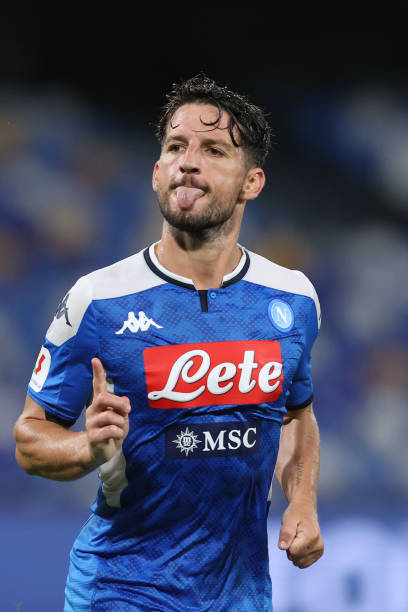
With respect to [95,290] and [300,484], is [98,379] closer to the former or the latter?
[95,290]

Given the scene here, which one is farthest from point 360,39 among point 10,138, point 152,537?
point 152,537

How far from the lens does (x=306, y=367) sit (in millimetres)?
2248

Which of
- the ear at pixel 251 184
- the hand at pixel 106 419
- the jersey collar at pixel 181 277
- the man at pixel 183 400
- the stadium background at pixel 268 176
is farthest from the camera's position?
the stadium background at pixel 268 176

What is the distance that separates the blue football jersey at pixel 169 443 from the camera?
6.31 feet

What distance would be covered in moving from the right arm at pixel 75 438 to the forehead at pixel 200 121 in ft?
2.32

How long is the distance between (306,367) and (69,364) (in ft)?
2.17

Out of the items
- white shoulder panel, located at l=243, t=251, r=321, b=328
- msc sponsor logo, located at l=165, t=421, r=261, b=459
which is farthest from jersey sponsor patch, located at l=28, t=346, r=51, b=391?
white shoulder panel, located at l=243, t=251, r=321, b=328

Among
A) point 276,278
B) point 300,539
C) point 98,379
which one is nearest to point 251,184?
point 276,278

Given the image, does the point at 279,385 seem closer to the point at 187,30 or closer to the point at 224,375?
the point at 224,375

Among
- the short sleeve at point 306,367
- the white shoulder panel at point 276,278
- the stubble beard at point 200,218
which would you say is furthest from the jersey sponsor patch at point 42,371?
the short sleeve at point 306,367

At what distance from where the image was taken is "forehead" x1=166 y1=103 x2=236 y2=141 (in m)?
2.08

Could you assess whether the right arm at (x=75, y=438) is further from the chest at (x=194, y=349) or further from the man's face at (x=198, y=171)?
the man's face at (x=198, y=171)

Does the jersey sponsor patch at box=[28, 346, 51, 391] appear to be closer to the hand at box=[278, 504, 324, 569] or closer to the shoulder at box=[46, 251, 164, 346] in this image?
the shoulder at box=[46, 251, 164, 346]

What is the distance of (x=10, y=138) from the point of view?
510 cm
